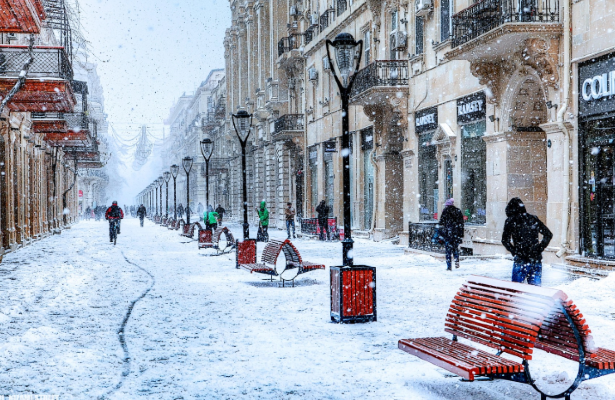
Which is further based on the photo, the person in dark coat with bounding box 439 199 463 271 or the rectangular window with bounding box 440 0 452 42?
the rectangular window with bounding box 440 0 452 42

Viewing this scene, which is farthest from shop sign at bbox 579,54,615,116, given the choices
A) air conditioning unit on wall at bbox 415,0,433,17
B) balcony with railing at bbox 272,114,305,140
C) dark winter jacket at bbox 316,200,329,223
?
balcony with railing at bbox 272,114,305,140

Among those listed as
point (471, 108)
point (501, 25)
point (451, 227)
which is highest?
point (501, 25)

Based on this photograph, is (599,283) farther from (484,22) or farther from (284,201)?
(284,201)

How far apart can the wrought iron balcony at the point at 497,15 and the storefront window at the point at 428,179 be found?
5612mm

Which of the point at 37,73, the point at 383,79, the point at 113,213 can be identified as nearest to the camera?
the point at 37,73

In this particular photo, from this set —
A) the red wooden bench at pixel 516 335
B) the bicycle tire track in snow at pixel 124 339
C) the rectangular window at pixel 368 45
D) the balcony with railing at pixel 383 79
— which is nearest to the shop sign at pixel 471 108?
the balcony with railing at pixel 383 79

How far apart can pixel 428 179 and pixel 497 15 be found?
8.12 metres

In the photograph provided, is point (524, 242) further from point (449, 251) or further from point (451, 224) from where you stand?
point (451, 224)

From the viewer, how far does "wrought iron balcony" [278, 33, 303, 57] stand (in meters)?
38.9

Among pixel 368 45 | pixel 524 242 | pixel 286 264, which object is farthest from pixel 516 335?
pixel 368 45

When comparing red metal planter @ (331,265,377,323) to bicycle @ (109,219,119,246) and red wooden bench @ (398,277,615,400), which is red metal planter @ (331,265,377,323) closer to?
red wooden bench @ (398,277,615,400)

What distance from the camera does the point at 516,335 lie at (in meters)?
5.38

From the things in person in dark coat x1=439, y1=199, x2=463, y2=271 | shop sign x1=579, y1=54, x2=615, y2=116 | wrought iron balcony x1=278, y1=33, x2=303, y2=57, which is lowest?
person in dark coat x1=439, y1=199, x2=463, y2=271

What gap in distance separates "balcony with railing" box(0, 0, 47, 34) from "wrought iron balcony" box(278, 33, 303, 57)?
21.5 m
